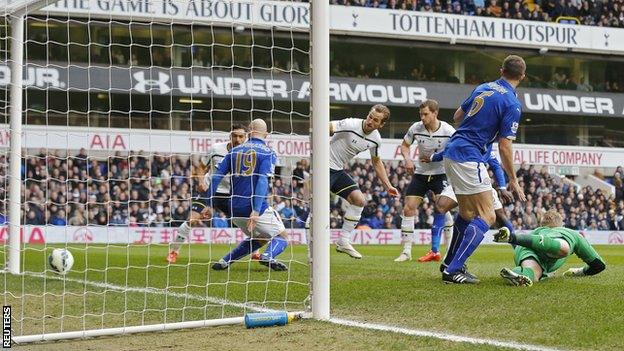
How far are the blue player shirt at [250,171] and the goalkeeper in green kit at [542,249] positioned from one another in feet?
9.85

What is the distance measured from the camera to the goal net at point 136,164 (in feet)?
26.0

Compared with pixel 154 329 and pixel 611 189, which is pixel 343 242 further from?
pixel 611 189

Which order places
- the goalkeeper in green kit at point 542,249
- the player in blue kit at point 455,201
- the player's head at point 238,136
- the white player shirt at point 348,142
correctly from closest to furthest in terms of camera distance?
1. the goalkeeper in green kit at point 542,249
2. the player in blue kit at point 455,201
3. the player's head at point 238,136
4. the white player shirt at point 348,142

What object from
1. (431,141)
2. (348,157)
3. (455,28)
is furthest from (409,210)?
(455,28)

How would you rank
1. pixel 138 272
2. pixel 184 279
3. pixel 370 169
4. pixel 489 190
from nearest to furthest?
pixel 489 190
pixel 184 279
pixel 138 272
pixel 370 169

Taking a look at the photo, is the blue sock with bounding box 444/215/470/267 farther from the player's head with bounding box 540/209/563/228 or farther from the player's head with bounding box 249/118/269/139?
the player's head with bounding box 249/118/269/139

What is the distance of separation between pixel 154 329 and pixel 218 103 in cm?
2763

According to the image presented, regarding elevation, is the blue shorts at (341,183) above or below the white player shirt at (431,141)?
below

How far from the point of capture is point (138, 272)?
11078 mm

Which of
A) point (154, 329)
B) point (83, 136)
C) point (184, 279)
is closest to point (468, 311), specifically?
point (154, 329)

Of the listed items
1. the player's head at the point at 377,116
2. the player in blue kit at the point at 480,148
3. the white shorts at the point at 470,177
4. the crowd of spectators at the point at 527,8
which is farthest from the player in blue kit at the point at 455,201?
the crowd of spectators at the point at 527,8

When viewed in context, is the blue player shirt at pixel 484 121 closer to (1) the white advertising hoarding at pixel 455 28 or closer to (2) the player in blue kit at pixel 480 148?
(2) the player in blue kit at pixel 480 148

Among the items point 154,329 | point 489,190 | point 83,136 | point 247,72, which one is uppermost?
point 247,72

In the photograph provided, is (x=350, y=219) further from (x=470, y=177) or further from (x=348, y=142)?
(x=470, y=177)
